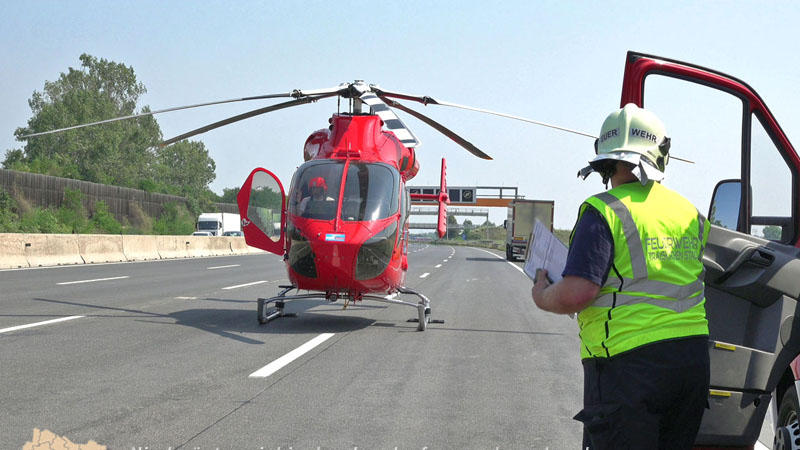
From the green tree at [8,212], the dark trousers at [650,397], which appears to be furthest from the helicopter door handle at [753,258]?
the green tree at [8,212]

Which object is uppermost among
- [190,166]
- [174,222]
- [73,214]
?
[190,166]

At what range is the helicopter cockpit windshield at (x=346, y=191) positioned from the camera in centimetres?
1020

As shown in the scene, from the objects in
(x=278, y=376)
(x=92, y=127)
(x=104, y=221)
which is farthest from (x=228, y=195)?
(x=278, y=376)

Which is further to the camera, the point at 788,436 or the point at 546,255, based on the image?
the point at 788,436

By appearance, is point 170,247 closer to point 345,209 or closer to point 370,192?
point 370,192

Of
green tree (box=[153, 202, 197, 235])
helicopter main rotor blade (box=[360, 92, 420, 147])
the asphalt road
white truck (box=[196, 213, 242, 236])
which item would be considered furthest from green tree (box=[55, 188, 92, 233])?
helicopter main rotor blade (box=[360, 92, 420, 147])

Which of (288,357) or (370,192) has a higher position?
(370,192)

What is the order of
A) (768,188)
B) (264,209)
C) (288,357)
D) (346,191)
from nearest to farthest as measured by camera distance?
(768,188), (288,357), (346,191), (264,209)

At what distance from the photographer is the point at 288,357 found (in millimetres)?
8133

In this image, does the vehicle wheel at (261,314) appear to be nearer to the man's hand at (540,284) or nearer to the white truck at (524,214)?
the man's hand at (540,284)

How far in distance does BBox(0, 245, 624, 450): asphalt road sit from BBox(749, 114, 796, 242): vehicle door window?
190cm

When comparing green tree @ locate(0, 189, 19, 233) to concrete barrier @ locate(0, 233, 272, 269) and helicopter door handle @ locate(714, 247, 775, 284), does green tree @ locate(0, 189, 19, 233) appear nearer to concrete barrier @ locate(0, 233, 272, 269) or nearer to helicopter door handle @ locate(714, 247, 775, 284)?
concrete barrier @ locate(0, 233, 272, 269)

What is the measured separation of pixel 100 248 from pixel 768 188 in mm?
22814

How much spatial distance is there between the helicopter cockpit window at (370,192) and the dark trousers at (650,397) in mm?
7596
